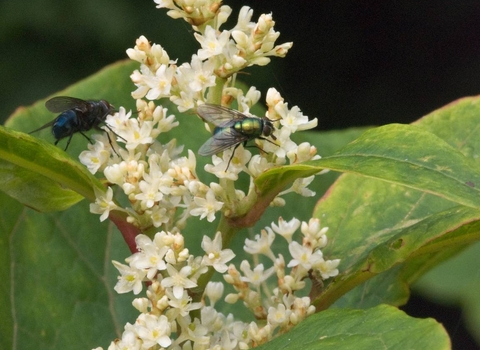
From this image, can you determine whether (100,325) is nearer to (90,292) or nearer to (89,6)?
(90,292)

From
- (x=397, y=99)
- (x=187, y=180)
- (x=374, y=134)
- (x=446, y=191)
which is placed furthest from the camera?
(x=397, y=99)

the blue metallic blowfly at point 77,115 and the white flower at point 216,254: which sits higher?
the blue metallic blowfly at point 77,115

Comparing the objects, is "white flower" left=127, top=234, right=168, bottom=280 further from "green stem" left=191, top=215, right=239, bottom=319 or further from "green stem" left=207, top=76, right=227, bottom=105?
"green stem" left=207, top=76, right=227, bottom=105

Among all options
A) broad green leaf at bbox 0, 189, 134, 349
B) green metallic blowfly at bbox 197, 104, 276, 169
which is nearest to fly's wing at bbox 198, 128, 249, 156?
green metallic blowfly at bbox 197, 104, 276, 169

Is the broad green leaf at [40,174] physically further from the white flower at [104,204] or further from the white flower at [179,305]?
the white flower at [179,305]

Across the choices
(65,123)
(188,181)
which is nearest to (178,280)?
(188,181)

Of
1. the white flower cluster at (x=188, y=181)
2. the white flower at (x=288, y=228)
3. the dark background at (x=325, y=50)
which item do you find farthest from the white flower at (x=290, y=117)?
the dark background at (x=325, y=50)

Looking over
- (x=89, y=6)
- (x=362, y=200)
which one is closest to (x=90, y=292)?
(x=362, y=200)
